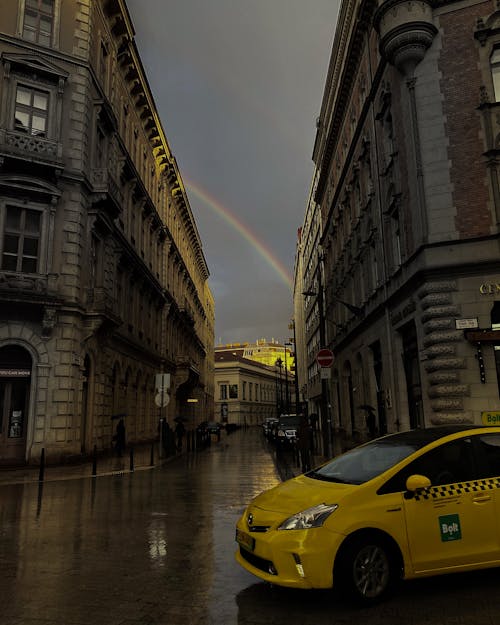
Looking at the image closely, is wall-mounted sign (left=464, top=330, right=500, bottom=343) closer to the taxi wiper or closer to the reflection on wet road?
the reflection on wet road

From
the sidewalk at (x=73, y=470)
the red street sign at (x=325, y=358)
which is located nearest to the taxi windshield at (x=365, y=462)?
the red street sign at (x=325, y=358)

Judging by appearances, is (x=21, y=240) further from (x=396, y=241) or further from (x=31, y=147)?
(x=396, y=241)

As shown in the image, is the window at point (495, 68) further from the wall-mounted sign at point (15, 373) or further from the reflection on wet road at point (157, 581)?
the wall-mounted sign at point (15, 373)

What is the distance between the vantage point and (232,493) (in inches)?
515

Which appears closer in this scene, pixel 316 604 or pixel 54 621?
pixel 54 621

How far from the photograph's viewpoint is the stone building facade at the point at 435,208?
651 inches

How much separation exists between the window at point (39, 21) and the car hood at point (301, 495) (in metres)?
23.1

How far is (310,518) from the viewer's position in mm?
5125

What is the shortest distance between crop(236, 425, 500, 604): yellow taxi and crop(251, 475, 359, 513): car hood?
0.02 metres

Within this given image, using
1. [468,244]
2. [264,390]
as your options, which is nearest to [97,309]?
[468,244]

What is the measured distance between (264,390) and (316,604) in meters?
133

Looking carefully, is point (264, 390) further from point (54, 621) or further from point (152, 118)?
point (54, 621)

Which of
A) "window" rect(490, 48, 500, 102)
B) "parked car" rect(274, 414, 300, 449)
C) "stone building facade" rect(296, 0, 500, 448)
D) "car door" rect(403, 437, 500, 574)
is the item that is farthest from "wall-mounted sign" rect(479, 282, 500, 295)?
"parked car" rect(274, 414, 300, 449)

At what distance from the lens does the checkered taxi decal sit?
215 inches
